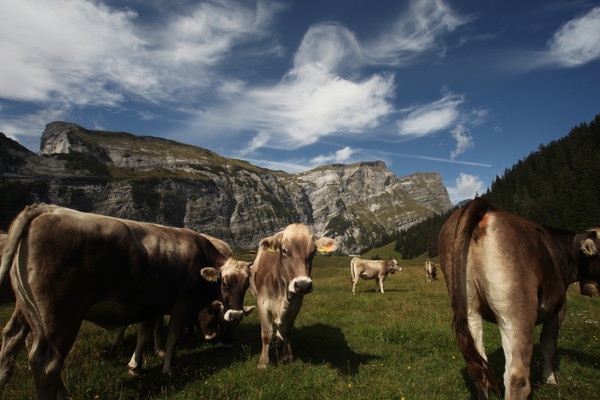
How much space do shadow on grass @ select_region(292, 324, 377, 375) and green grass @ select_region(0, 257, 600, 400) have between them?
1.1 inches

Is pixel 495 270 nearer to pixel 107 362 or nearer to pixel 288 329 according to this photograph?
pixel 288 329

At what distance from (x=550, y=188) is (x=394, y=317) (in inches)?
5062

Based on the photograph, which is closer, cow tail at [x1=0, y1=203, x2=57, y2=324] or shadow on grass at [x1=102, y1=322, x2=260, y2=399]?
cow tail at [x1=0, y1=203, x2=57, y2=324]

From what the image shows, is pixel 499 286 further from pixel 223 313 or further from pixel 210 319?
pixel 210 319

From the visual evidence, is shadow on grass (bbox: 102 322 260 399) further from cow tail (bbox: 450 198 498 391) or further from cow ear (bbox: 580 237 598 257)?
cow ear (bbox: 580 237 598 257)

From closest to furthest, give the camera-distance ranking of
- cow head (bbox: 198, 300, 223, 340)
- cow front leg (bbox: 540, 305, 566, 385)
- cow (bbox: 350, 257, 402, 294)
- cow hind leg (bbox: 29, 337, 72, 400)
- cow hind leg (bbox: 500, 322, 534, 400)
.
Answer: cow hind leg (bbox: 500, 322, 534, 400), cow hind leg (bbox: 29, 337, 72, 400), cow front leg (bbox: 540, 305, 566, 385), cow head (bbox: 198, 300, 223, 340), cow (bbox: 350, 257, 402, 294)

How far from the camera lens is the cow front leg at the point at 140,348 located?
714 cm

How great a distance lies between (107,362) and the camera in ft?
25.5

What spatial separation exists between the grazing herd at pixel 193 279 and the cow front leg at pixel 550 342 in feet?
0.07

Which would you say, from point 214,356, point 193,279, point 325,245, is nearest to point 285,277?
point 325,245

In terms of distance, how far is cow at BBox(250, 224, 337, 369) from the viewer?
6.72m

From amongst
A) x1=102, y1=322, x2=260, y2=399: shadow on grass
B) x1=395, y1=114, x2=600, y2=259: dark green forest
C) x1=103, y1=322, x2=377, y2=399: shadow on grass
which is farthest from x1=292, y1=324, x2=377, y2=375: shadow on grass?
x1=395, y1=114, x2=600, y2=259: dark green forest

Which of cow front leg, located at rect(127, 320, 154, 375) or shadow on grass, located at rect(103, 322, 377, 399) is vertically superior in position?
cow front leg, located at rect(127, 320, 154, 375)

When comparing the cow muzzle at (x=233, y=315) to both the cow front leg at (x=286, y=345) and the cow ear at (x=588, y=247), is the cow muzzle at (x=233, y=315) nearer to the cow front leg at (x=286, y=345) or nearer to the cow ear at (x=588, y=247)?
the cow front leg at (x=286, y=345)
